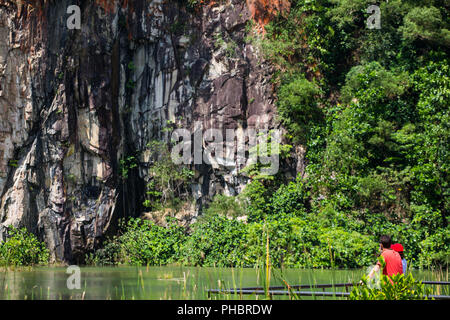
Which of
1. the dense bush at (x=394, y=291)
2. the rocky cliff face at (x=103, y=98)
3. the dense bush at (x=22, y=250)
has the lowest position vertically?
the dense bush at (x=22, y=250)

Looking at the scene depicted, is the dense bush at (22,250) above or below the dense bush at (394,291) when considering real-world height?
below

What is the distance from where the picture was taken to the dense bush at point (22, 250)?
45.7 feet

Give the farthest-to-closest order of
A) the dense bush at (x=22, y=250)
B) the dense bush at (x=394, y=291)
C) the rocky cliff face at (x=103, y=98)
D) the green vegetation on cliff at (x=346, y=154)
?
the rocky cliff face at (x=103, y=98)
the dense bush at (x=22, y=250)
the green vegetation on cliff at (x=346, y=154)
the dense bush at (x=394, y=291)

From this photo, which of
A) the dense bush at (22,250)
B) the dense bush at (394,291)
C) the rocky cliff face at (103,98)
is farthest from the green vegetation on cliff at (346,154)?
the dense bush at (394,291)

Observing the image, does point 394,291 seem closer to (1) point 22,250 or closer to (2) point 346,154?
(2) point 346,154

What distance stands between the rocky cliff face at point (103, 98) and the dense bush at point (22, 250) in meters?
0.35

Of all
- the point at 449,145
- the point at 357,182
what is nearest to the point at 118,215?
the point at 357,182

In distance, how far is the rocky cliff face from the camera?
1587cm

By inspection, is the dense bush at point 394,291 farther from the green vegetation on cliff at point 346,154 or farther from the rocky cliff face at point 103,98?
the rocky cliff face at point 103,98

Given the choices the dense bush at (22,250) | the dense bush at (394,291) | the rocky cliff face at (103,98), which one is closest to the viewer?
the dense bush at (394,291)

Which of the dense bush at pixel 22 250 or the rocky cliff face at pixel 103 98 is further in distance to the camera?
the rocky cliff face at pixel 103 98

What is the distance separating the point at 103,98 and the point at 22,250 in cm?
561

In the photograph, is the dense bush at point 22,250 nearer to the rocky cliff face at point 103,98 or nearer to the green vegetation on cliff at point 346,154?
the rocky cliff face at point 103,98
